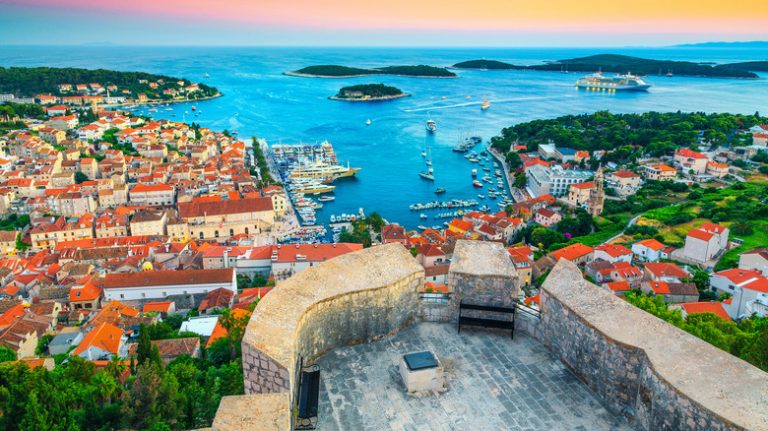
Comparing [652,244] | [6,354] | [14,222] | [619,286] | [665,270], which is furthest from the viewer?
[14,222]

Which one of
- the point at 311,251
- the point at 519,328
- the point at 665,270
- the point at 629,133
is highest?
the point at 519,328

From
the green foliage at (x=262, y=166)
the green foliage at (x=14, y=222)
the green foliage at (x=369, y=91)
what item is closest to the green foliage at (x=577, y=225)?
the green foliage at (x=262, y=166)

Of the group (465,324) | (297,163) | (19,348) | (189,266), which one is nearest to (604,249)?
(189,266)

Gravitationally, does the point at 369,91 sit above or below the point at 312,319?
above

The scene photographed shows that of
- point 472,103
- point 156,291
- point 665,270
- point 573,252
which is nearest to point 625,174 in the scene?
point 573,252

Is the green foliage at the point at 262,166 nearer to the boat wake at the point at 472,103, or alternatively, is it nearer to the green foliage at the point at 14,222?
the green foliage at the point at 14,222

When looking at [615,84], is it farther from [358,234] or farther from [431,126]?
[358,234]
